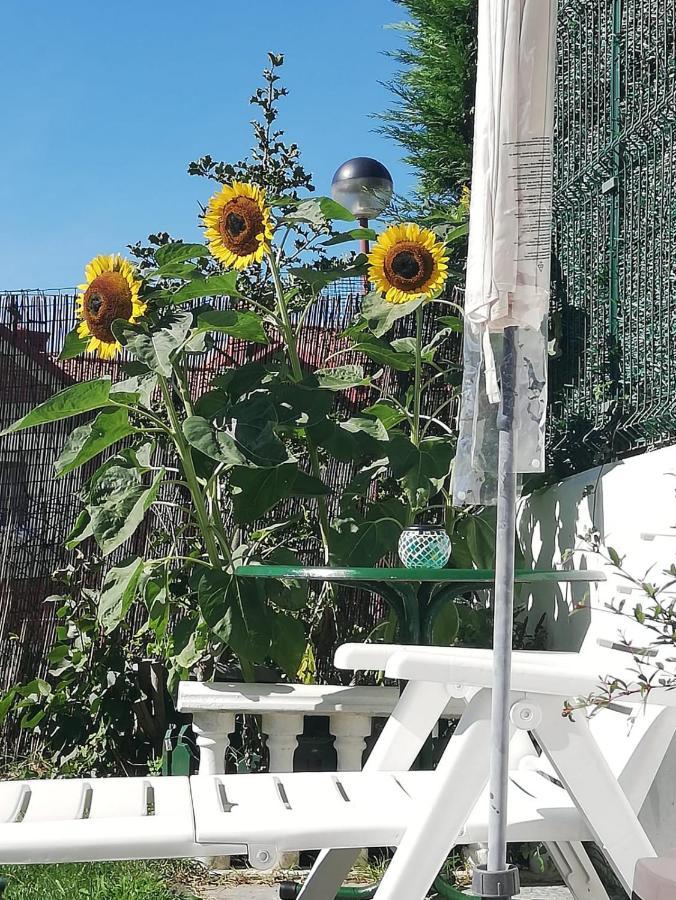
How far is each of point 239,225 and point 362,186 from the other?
6.51 ft

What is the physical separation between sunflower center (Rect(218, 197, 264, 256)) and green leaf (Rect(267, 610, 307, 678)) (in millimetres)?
1118

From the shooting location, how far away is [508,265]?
1.91 m

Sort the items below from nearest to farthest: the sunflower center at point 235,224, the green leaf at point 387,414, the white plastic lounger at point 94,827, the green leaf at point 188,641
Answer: the white plastic lounger at point 94,827, the sunflower center at point 235,224, the green leaf at point 188,641, the green leaf at point 387,414

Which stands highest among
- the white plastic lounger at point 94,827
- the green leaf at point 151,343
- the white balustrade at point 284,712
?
the green leaf at point 151,343

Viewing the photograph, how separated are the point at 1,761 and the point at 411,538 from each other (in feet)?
7.63

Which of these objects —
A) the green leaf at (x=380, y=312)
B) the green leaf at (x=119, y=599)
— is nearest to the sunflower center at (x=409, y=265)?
the green leaf at (x=380, y=312)

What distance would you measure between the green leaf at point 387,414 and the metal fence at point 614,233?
2.10ft

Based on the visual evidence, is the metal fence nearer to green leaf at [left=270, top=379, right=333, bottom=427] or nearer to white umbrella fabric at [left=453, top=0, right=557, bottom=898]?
green leaf at [left=270, top=379, right=333, bottom=427]

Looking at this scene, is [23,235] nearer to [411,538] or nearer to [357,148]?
[357,148]

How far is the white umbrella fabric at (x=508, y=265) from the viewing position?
73.1 inches

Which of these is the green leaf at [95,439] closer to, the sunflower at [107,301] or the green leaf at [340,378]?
the sunflower at [107,301]

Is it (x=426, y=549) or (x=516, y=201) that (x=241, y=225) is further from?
(x=516, y=201)

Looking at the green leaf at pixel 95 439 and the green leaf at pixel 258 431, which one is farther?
the green leaf at pixel 95 439

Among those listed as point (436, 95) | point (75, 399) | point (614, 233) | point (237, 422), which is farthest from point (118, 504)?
point (436, 95)
